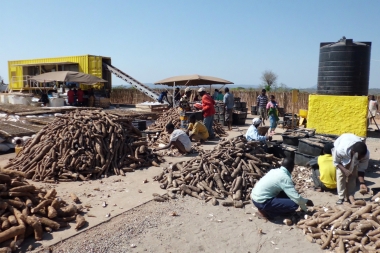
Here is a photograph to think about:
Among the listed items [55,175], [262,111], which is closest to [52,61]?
[262,111]

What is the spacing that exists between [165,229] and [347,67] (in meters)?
7.94

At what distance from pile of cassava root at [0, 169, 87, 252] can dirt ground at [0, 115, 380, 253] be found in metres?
0.14

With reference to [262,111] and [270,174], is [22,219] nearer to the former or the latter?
[270,174]

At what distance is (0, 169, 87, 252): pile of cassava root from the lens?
15.0 ft

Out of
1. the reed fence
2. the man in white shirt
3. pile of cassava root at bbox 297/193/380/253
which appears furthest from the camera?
the reed fence

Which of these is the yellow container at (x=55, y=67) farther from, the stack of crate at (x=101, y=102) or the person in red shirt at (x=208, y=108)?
the person in red shirt at (x=208, y=108)

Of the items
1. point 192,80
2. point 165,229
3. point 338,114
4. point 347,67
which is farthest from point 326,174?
point 192,80

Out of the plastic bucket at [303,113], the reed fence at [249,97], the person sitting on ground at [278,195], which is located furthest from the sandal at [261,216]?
the reed fence at [249,97]

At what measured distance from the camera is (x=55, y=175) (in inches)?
299

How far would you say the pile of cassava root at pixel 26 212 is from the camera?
15.0 feet

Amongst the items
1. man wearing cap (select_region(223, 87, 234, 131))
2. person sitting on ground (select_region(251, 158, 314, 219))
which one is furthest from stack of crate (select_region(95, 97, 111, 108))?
person sitting on ground (select_region(251, 158, 314, 219))

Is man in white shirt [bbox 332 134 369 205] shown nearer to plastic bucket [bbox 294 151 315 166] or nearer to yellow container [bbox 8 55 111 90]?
plastic bucket [bbox 294 151 315 166]

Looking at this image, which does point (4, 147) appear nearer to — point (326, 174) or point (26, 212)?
point (26, 212)

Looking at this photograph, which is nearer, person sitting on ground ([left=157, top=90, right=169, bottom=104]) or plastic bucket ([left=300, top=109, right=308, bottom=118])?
plastic bucket ([left=300, top=109, right=308, bottom=118])
